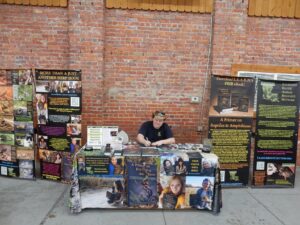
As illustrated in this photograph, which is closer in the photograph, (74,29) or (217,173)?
(217,173)

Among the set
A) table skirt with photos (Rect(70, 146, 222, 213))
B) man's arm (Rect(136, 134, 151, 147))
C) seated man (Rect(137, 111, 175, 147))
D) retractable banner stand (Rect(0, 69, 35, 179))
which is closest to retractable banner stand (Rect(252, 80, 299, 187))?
table skirt with photos (Rect(70, 146, 222, 213))

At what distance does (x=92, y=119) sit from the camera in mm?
5918

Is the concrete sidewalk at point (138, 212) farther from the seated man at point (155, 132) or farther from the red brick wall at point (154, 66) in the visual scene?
the red brick wall at point (154, 66)

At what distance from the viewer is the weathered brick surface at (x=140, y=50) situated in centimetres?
573

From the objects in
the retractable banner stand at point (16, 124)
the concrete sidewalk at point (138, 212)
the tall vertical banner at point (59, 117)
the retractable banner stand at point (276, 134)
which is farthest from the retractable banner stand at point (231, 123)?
the retractable banner stand at point (16, 124)

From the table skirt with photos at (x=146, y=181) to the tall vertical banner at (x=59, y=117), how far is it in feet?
3.62

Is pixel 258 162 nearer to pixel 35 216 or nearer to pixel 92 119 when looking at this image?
pixel 92 119

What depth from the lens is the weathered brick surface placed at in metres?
5.73

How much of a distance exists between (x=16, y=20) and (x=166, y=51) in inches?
116

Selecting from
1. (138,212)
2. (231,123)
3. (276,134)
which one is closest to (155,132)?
(231,123)

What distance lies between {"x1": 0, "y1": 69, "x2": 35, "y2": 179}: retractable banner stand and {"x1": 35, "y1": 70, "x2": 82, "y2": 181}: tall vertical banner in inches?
7.2

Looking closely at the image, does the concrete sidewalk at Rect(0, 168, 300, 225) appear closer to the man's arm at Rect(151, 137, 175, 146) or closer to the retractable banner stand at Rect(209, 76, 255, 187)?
the retractable banner stand at Rect(209, 76, 255, 187)

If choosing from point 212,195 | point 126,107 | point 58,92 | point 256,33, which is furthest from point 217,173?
point 256,33

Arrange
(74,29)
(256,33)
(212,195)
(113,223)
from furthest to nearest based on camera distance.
Answer: (256,33)
(74,29)
(212,195)
(113,223)
